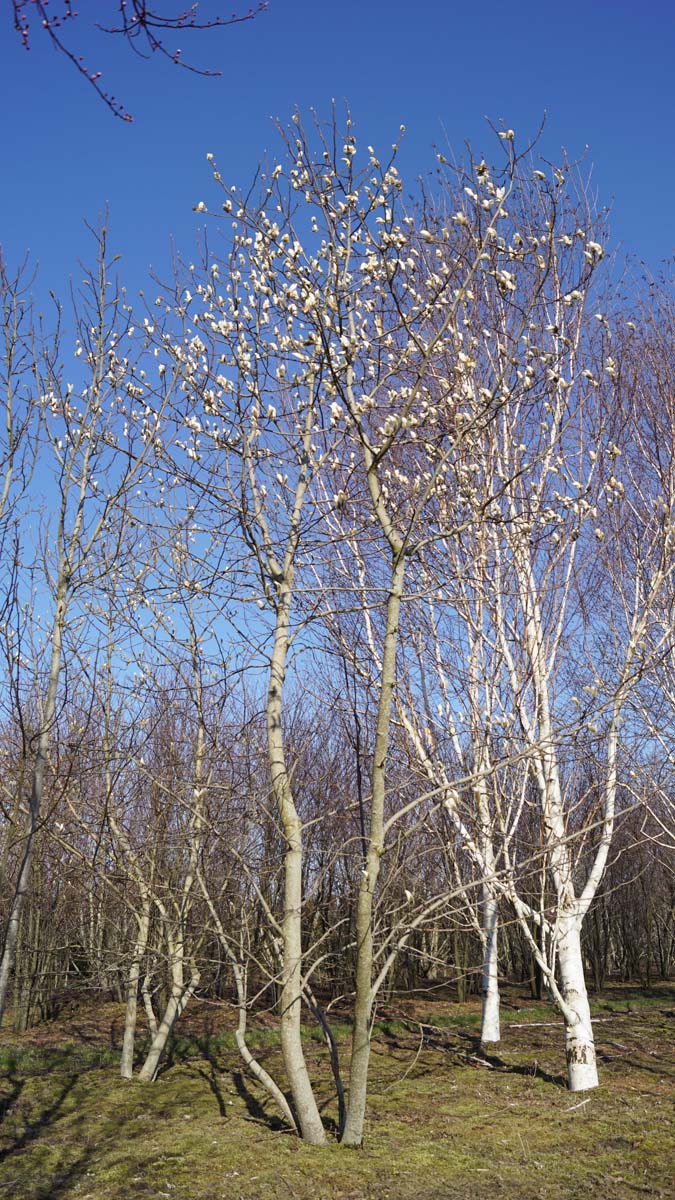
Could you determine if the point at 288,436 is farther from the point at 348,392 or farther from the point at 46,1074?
the point at 46,1074

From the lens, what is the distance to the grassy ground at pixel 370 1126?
523 cm

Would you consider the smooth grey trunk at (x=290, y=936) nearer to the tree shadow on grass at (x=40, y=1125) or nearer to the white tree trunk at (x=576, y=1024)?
the tree shadow on grass at (x=40, y=1125)

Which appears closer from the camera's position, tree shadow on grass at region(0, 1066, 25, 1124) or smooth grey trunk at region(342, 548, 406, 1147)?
smooth grey trunk at region(342, 548, 406, 1147)

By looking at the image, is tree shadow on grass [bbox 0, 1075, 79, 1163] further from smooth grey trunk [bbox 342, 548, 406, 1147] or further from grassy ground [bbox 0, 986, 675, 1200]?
smooth grey trunk [bbox 342, 548, 406, 1147]

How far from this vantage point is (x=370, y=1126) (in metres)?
6.52

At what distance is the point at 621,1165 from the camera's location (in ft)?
18.5

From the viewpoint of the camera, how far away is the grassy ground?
523 cm

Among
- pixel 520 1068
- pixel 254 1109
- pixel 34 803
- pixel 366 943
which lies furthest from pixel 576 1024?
pixel 34 803

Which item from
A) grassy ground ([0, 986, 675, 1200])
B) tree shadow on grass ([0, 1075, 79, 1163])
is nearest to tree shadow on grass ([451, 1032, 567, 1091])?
grassy ground ([0, 986, 675, 1200])

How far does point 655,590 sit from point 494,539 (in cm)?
160

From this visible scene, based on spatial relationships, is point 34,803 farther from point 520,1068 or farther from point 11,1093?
point 520,1068

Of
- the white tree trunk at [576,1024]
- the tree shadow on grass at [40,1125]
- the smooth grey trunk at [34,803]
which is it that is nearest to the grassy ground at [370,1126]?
the tree shadow on grass at [40,1125]

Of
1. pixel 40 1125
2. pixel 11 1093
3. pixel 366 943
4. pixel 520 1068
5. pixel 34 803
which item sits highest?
pixel 34 803

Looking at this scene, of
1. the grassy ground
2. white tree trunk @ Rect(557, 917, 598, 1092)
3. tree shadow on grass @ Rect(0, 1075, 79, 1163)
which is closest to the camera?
the grassy ground
